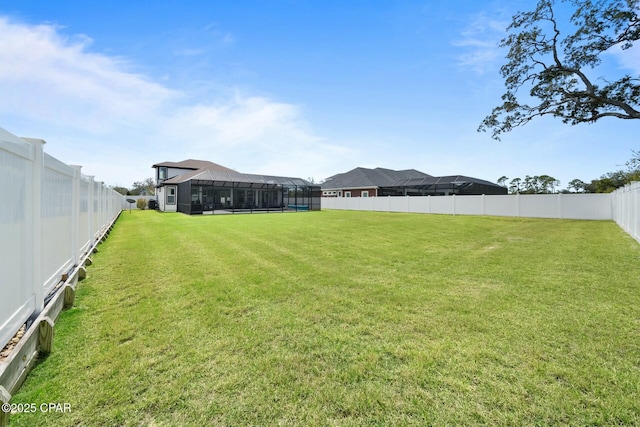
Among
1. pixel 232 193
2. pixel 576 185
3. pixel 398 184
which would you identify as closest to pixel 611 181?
pixel 576 185

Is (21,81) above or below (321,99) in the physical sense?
below

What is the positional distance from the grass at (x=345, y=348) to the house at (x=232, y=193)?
60.4 feet

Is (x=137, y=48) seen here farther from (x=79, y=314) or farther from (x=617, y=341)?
(x=617, y=341)

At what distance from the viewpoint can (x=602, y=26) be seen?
11.6 meters

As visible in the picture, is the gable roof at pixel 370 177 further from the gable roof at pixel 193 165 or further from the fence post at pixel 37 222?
the fence post at pixel 37 222

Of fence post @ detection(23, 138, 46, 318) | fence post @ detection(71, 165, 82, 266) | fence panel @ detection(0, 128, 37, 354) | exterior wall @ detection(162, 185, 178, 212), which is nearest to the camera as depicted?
fence panel @ detection(0, 128, 37, 354)

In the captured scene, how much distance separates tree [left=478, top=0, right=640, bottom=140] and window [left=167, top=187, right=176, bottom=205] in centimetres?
2373

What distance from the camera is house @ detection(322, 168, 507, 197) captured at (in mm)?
26859

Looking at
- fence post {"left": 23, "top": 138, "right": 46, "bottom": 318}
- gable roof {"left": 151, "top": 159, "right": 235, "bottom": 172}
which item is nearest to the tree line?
fence post {"left": 23, "top": 138, "right": 46, "bottom": 318}

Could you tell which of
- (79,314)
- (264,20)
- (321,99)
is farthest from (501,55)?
(79,314)

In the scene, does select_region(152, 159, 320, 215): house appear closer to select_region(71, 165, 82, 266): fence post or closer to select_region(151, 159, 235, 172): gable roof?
select_region(151, 159, 235, 172): gable roof

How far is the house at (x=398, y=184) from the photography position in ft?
88.1

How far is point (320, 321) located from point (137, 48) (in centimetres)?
1072

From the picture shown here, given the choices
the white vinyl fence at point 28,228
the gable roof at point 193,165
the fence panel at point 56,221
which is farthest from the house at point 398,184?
the white vinyl fence at point 28,228
